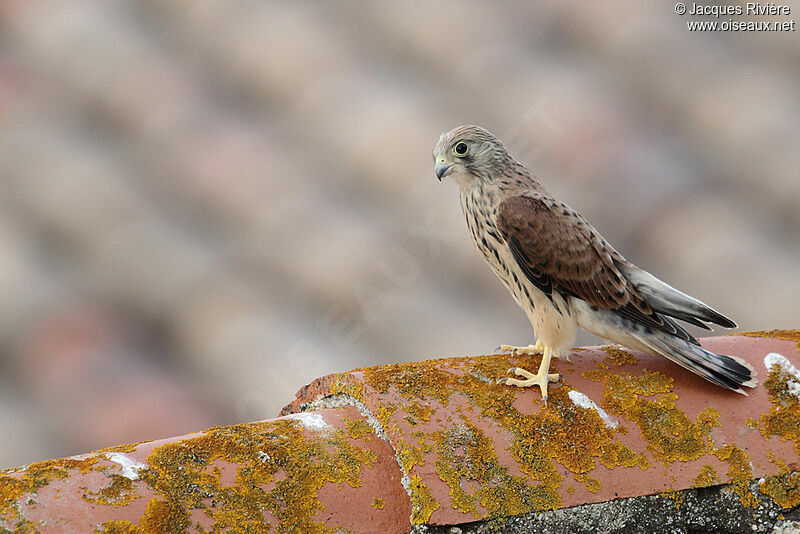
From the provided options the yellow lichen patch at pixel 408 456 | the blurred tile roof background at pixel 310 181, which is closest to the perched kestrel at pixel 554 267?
the yellow lichen patch at pixel 408 456

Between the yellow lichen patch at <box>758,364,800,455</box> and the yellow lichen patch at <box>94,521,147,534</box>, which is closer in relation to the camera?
the yellow lichen patch at <box>94,521,147,534</box>

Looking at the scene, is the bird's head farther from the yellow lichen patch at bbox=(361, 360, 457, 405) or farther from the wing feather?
the yellow lichen patch at bbox=(361, 360, 457, 405)

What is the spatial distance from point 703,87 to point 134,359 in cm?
241

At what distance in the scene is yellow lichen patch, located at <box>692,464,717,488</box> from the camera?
1.15m

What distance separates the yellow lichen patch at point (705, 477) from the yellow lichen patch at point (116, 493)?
0.70m

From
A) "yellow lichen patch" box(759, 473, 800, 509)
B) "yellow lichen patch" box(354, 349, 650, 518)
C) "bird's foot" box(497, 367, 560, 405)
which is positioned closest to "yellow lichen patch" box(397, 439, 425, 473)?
"yellow lichen patch" box(354, 349, 650, 518)

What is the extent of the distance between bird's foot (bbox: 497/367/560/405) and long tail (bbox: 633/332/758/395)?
21cm

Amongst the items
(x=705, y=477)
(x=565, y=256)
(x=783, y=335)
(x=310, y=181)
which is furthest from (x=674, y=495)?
(x=310, y=181)

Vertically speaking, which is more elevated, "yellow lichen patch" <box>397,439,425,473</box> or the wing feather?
the wing feather

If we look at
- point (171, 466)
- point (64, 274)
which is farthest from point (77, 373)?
point (171, 466)

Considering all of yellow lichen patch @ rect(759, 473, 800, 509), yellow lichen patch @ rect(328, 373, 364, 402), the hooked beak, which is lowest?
yellow lichen patch @ rect(759, 473, 800, 509)

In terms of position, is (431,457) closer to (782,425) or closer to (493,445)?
(493,445)

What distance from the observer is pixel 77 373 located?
99.0 inches

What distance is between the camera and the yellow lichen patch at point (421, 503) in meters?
1.03
